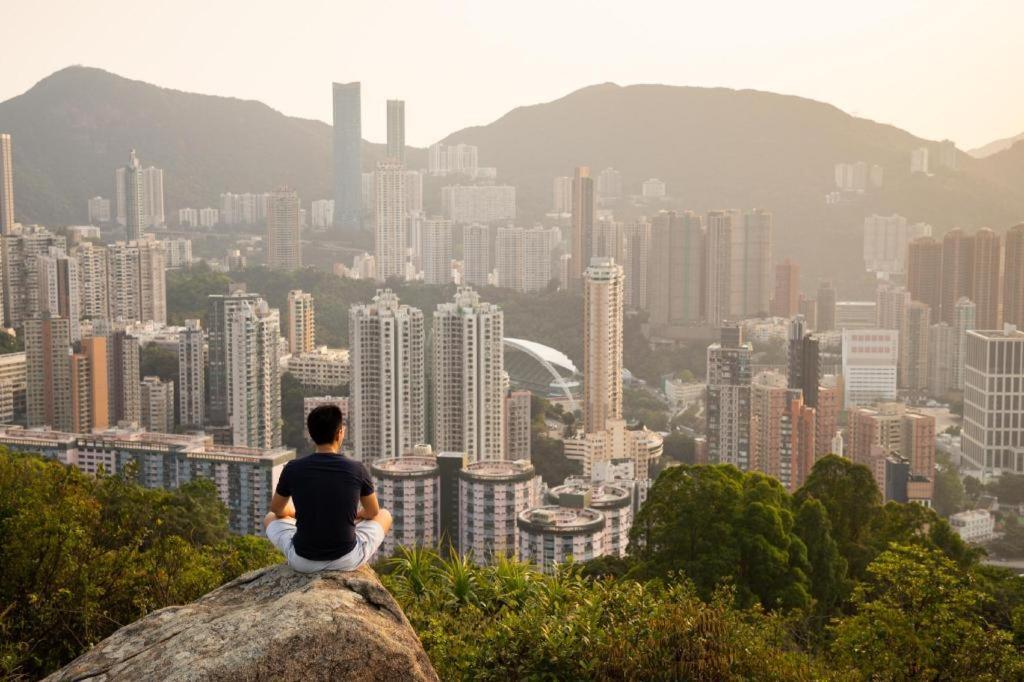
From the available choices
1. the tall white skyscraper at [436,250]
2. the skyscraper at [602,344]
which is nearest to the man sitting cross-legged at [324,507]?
the skyscraper at [602,344]

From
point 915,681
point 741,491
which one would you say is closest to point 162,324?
point 741,491

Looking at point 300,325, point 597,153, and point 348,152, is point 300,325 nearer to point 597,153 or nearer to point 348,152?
point 348,152

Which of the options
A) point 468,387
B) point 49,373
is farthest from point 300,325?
point 468,387

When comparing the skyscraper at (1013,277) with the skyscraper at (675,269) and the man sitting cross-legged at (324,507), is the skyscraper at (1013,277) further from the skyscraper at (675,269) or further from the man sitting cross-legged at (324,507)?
the man sitting cross-legged at (324,507)

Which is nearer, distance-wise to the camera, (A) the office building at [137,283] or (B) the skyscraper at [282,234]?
(A) the office building at [137,283]

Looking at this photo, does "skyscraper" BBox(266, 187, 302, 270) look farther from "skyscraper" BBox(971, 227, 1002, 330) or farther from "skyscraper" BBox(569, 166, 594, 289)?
"skyscraper" BBox(971, 227, 1002, 330)

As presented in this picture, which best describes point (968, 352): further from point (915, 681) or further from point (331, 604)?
point (331, 604)
